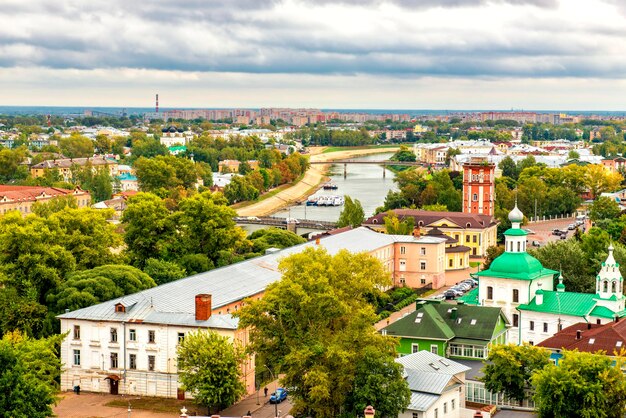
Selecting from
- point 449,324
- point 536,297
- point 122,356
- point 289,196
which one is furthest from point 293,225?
point 122,356

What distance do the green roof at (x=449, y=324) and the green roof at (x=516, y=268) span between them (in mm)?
2766

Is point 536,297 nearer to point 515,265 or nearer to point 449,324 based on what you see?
point 515,265

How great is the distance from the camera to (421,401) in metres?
33.8

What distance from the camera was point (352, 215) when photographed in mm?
78875

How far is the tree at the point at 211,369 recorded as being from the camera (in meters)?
35.1

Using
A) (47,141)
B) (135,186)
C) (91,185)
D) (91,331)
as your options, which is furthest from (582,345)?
(47,141)

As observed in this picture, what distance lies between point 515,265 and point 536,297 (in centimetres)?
193

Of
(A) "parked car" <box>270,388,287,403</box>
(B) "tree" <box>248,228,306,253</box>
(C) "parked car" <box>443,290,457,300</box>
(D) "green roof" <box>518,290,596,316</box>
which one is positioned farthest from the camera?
(B) "tree" <box>248,228,306,253</box>

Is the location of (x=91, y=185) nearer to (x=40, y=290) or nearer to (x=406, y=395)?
(x=40, y=290)

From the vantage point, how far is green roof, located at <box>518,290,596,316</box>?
1725 inches

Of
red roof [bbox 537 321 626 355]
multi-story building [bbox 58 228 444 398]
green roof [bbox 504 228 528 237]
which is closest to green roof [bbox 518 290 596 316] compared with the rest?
red roof [bbox 537 321 626 355]

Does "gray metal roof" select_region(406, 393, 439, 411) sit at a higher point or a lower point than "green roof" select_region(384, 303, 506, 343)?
lower

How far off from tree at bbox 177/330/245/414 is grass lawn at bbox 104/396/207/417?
853 millimetres

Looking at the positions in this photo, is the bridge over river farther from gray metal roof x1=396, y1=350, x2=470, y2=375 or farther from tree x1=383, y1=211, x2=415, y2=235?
gray metal roof x1=396, y1=350, x2=470, y2=375
